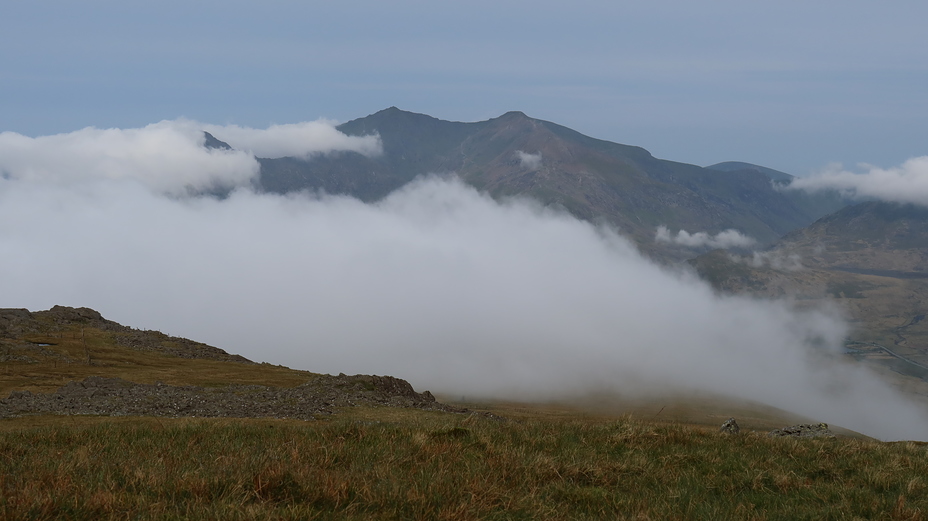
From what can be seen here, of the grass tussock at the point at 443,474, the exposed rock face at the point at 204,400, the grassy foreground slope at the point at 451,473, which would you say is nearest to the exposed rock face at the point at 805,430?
the grassy foreground slope at the point at 451,473

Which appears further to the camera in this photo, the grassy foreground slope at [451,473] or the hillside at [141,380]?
the hillside at [141,380]

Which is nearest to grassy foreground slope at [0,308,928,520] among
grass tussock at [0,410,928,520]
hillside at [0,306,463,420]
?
grass tussock at [0,410,928,520]

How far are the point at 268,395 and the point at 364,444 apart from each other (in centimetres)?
2279

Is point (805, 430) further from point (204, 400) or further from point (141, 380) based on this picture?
point (141, 380)

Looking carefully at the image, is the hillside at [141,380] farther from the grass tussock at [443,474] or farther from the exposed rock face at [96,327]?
the grass tussock at [443,474]

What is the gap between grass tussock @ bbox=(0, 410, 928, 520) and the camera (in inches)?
334

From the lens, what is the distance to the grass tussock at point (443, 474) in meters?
8.48

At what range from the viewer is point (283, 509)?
8.05 meters

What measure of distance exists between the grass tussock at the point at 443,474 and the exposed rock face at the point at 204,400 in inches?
566

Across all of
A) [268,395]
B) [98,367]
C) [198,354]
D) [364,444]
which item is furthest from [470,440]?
[198,354]

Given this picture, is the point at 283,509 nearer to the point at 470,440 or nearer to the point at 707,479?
the point at 470,440

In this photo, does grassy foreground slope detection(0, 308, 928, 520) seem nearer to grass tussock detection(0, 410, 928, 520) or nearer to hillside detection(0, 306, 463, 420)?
grass tussock detection(0, 410, 928, 520)

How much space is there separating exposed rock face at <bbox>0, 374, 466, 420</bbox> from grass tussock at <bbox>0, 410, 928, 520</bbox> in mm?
14374

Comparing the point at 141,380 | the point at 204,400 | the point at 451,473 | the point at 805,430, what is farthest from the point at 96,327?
the point at 451,473
